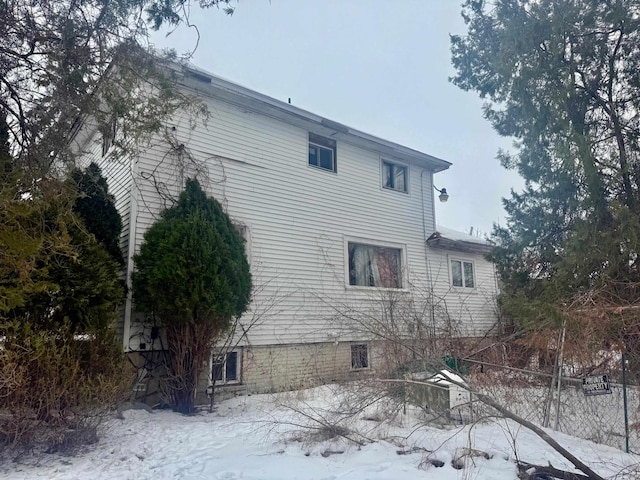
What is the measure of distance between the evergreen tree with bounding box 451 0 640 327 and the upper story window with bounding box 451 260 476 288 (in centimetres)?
494

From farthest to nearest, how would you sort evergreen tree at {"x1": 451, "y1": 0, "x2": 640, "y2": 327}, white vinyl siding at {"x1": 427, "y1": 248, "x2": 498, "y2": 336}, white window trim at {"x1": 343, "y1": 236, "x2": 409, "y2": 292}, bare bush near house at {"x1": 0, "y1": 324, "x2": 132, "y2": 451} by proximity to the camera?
1. white vinyl siding at {"x1": 427, "y1": 248, "x2": 498, "y2": 336}
2. white window trim at {"x1": 343, "y1": 236, "x2": 409, "y2": 292}
3. evergreen tree at {"x1": 451, "y1": 0, "x2": 640, "y2": 327}
4. bare bush near house at {"x1": 0, "y1": 324, "x2": 132, "y2": 451}

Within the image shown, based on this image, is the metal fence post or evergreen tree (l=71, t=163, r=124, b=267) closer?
the metal fence post

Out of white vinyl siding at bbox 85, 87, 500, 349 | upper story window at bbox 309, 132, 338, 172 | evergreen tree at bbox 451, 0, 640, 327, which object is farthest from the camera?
upper story window at bbox 309, 132, 338, 172

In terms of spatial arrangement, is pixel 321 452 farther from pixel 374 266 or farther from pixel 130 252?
pixel 374 266

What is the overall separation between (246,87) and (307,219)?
320 cm

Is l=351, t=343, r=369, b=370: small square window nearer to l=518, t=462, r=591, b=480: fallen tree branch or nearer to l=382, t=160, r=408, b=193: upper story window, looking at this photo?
l=382, t=160, r=408, b=193: upper story window

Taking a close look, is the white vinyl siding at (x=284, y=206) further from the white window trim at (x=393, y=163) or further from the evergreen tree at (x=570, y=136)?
the evergreen tree at (x=570, y=136)

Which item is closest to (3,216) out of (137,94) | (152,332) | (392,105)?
(137,94)

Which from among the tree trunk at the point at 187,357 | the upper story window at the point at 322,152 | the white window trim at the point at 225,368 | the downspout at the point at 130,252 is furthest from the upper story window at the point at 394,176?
the tree trunk at the point at 187,357

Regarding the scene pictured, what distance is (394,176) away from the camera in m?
A: 13.1

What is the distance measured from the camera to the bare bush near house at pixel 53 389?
479cm

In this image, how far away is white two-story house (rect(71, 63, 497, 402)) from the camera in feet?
28.6

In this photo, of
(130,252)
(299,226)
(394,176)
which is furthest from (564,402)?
(394,176)

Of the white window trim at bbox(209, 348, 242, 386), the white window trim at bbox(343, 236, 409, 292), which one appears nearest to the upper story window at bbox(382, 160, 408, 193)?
the white window trim at bbox(343, 236, 409, 292)
